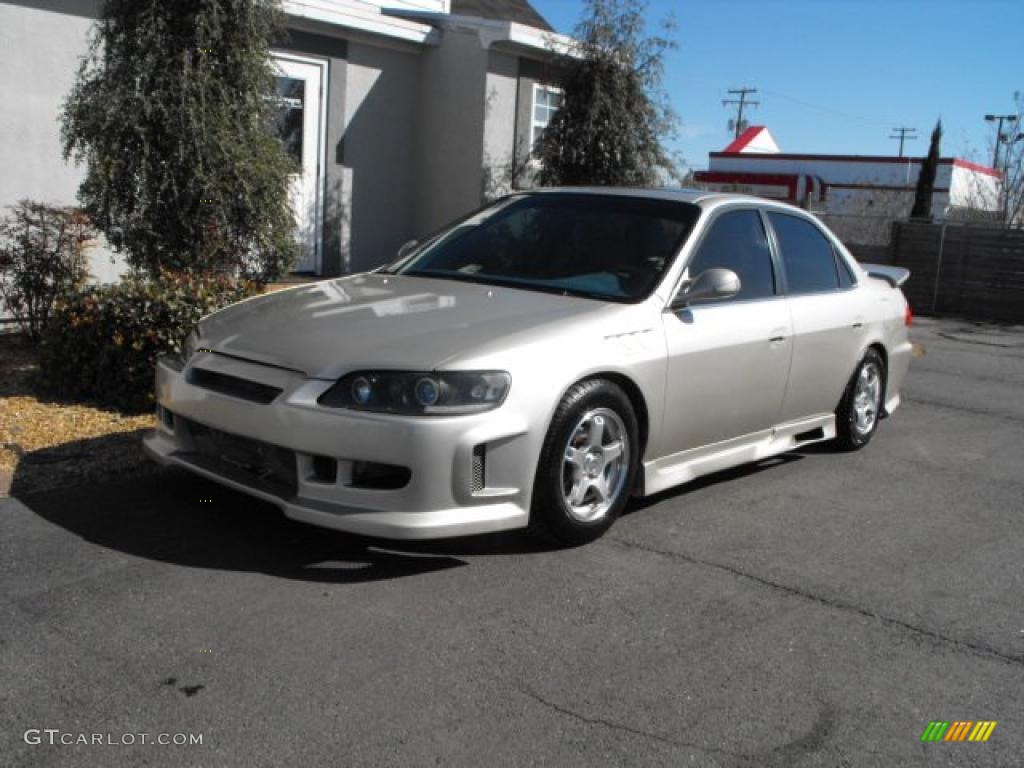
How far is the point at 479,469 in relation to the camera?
14.3ft

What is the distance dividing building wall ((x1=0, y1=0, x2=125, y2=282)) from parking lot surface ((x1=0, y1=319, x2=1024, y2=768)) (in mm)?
5497

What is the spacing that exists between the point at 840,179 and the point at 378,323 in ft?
149

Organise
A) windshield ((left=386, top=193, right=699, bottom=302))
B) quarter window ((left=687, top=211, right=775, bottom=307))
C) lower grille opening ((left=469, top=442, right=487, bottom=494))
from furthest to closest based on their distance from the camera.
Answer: quarter window ((left=687, top=211, right=775, bottom=307)), windshield ((left=386, top=193, right=699, bottom=302)), lower grille opening ((left=469, top=442, right=487, bottom=494))

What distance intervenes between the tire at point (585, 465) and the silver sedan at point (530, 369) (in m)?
0.01

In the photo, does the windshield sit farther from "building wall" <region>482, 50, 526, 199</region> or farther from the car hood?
"building wall" <region>482, 50, 526, 199</region>

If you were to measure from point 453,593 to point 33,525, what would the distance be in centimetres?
199

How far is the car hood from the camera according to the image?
173 inches

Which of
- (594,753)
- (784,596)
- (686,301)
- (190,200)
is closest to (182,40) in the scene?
(190,200)

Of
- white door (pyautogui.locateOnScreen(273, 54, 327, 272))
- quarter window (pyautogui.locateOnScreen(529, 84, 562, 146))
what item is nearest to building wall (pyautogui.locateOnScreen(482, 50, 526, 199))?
quarter window (pyautogui.locateOnScreen(529, 84, 562, 146))

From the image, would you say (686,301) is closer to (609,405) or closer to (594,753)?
(609,405)

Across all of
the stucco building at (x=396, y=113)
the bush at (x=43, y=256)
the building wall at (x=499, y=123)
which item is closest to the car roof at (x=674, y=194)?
the bush at (x=43, y=256)

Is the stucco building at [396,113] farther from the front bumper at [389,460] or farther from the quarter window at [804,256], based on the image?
the front bumper at [389,460]

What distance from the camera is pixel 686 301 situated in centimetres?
534

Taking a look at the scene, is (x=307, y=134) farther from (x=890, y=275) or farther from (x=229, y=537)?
(x=229, y=537)
